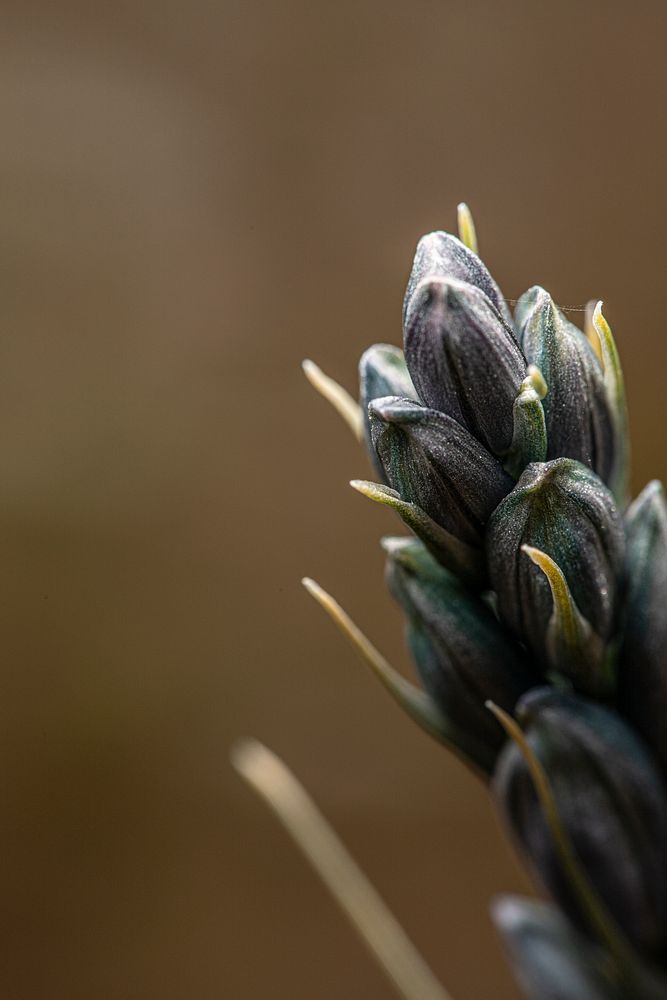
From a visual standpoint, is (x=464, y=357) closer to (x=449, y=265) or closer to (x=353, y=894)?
(x=449, y=265)

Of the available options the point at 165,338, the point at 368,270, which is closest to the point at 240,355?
the point at 165,338

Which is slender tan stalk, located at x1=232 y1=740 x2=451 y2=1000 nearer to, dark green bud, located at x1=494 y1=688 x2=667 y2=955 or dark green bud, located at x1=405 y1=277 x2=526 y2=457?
dark green bud, located at x1=494 y1=688 x2=667 y2=955

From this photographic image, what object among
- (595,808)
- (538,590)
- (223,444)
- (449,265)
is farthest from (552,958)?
(223,444)

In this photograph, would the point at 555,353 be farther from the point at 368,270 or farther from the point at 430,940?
the point at 430,940

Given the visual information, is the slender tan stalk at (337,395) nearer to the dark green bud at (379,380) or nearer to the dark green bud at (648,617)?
the dark green bud at (379,380)

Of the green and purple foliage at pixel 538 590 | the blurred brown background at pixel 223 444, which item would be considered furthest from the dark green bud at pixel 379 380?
the blurred brown background at pixel 223 444
